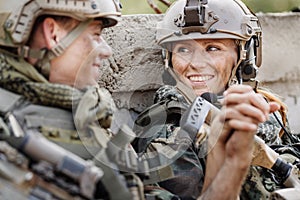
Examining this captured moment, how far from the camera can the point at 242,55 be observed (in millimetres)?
3971

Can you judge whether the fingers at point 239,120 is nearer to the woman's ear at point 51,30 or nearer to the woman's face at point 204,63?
the woman's ear at point 51,30

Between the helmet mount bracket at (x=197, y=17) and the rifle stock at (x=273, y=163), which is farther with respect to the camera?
the helmet mount bracket at (x=197, y=17)

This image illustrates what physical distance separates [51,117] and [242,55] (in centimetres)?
174

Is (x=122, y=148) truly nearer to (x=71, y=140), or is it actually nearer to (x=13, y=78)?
(x=71, y=140)

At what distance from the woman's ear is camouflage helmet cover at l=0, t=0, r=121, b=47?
3cm

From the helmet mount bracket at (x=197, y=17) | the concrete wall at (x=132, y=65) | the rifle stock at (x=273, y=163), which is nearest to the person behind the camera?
the rifle stock at (x=273, y=163)

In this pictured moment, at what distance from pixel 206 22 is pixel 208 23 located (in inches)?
0.5

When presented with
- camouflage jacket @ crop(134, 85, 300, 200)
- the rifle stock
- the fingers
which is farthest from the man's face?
the rifle stock

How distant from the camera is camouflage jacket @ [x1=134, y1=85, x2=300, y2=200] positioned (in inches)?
128

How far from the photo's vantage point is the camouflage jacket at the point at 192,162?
10.7ft

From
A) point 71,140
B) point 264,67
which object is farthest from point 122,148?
point 264,67

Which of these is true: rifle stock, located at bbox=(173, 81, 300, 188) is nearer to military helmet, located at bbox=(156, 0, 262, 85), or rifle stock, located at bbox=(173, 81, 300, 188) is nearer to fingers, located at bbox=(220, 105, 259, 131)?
military helmet, located at bbox=(156, 0, 262, 85)

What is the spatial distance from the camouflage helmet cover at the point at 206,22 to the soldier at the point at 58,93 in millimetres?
1206

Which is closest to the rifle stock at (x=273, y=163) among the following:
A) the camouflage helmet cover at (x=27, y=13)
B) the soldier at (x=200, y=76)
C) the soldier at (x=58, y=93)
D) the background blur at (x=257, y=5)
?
the soldier at (x=200, y=76)
